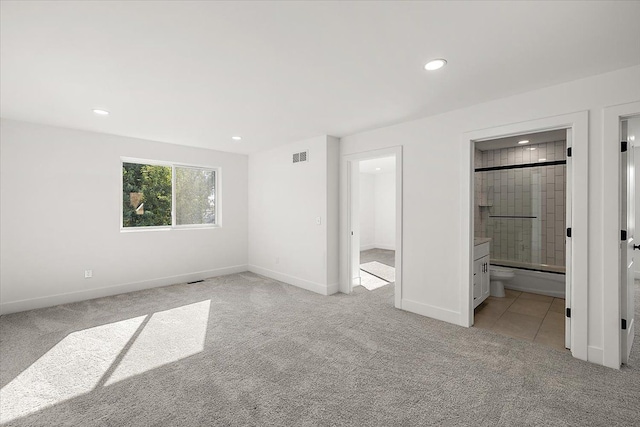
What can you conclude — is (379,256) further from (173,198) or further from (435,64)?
(435,64)

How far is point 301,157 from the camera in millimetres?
4832

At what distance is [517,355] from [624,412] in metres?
0.75

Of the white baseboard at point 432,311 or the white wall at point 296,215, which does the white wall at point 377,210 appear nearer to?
the white wall at point 296,215

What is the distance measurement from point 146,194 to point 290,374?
13.4 feet

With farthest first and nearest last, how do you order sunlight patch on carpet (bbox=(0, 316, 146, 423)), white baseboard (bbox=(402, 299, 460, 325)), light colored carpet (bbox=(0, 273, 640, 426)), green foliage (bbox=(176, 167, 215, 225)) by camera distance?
1. green foliage (bbox=(176, 167, 215, 225))
2. white baseboard (bbox=(402, 299, 460, 325))
3. sunlight patch on carpet (bbox=(0, 316, 146, 423))
4. light colored carpet (bbox=(0, 273, 640, 426))

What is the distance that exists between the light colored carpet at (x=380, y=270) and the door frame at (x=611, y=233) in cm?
309

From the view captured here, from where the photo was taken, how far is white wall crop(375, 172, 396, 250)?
29.7ft

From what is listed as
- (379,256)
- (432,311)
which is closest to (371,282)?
(432,311)

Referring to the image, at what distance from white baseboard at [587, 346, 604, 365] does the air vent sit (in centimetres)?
395

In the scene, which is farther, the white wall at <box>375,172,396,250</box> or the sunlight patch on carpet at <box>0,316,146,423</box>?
the white wall at <box>375,172,396,250</box>

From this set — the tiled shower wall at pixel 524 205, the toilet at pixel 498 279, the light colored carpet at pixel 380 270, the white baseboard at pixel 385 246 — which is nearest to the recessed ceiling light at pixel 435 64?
the toilet at pixel 498 279

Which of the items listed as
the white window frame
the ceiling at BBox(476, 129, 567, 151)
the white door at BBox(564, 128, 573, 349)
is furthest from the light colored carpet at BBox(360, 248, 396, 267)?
the white door at BBox(564, 128, 573, 349)

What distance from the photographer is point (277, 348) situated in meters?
2.76

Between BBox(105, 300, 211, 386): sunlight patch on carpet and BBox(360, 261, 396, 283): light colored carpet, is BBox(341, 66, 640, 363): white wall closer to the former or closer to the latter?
BBox(360, 261, 396, 283): light colored carpet
